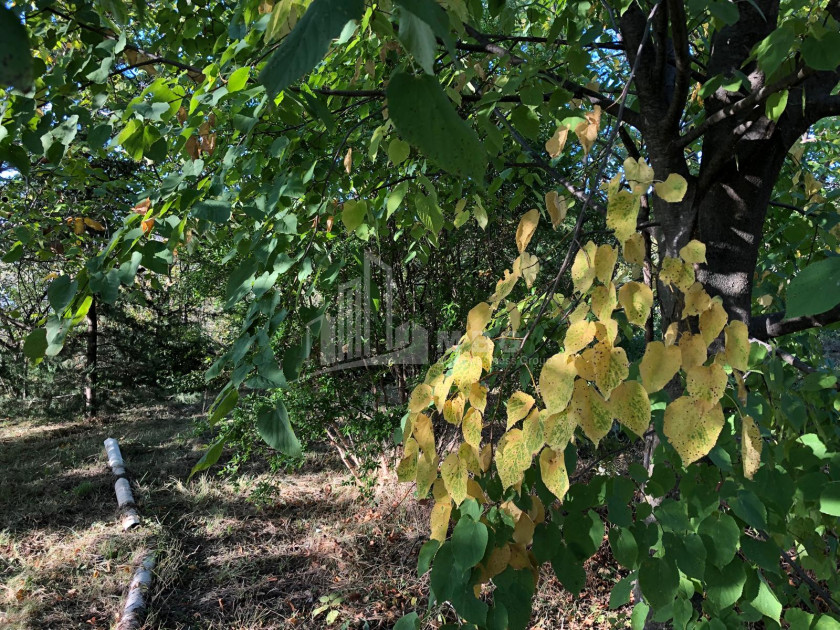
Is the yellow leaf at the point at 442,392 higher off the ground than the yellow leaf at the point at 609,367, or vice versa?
the yellow leaf at the point at 609,367

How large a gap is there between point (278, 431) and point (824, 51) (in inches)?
42.6

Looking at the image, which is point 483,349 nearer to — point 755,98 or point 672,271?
point 672,271

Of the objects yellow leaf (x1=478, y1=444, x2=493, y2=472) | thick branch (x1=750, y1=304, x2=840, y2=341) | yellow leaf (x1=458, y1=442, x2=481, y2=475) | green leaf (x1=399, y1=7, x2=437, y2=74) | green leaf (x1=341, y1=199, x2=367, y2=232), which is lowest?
yellow leaf (x1=478, y1=444, x2=493, y2=472)

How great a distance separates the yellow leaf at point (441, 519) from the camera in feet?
2.41

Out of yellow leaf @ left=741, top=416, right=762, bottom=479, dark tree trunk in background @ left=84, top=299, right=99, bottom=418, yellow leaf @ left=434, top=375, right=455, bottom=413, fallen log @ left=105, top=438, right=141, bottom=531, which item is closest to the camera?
yellow leaf @ left=741, top=416, right=762, bottom=479

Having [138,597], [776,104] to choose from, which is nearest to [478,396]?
[776,104]

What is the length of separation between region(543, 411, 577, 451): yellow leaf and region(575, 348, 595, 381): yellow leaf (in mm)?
53

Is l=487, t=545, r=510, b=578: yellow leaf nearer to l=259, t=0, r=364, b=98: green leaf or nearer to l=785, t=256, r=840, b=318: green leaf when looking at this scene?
l=785, t=256, r=840, b=318: green leaf

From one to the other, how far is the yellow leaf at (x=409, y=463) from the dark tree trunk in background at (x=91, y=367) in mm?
7945

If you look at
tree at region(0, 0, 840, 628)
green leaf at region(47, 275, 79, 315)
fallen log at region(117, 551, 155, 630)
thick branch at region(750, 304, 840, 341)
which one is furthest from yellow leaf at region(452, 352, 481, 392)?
fallen log at region(117, 551, 155, 630)

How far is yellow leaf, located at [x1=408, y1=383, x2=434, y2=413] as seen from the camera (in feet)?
2.42

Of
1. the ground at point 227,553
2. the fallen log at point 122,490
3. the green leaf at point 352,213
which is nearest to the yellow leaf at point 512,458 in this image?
the green leaf at point 352,213

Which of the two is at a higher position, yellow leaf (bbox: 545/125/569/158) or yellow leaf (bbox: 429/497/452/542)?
yellow leaf (bbox: 545/125/569/158)

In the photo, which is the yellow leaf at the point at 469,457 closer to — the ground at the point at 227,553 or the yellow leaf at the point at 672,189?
the yellow leaf at the point at 672,189
